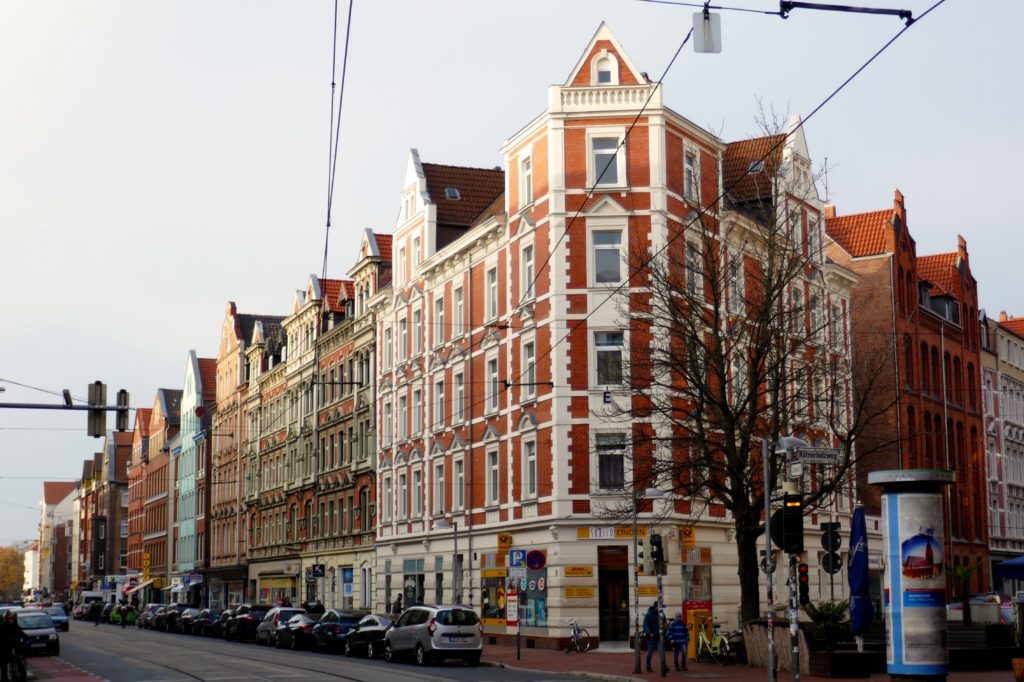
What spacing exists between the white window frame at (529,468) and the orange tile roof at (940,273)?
32114 mm

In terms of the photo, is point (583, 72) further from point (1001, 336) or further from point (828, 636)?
point (1001, 336)

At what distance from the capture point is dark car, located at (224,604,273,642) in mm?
57125

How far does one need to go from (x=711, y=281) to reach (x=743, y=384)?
3.27 meters

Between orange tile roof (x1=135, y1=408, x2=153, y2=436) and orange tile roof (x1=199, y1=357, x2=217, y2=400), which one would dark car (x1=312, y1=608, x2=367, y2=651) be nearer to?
orange tile roof (x1=199, y1=357, x2=217, y2=400)

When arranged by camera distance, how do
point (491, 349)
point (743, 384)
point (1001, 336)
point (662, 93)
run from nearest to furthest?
point (743, 384)
point (662, 93)
point (491, 349)
point (1001, 336)

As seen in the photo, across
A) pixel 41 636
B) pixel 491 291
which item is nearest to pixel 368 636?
pixel 41 636

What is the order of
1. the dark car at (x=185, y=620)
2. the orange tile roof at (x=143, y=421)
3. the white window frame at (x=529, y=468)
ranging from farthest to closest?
the orange tile roof at (x=143, y=421) → the dark car at (x=185, y=620) → the white window frame at (x=529, y=468)

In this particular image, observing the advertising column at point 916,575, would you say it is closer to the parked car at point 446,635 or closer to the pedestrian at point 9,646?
the parked car at point 446,635

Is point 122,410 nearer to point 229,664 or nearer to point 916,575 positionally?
point 229,664

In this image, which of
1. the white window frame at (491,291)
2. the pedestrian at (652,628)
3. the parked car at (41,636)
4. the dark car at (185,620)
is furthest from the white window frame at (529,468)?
the dark car at (185,620)

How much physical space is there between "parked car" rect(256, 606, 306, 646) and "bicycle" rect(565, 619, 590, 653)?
1337 centimetres

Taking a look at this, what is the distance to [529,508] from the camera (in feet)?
146

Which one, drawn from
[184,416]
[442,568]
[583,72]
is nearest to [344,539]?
[442,568]

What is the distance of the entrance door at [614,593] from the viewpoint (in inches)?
1657
